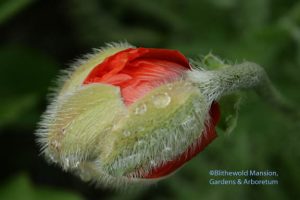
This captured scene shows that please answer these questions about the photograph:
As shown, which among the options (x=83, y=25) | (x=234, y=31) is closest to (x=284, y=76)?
(x=234, y=31)

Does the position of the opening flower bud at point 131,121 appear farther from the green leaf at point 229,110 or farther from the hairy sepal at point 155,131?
the green leaf at point 229,110

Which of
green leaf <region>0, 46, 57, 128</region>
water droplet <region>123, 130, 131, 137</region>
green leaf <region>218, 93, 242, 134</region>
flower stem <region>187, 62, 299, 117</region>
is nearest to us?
water droplet <region>123, 130, 131, 137</region>

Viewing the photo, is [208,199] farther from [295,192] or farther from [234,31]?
[234,31]

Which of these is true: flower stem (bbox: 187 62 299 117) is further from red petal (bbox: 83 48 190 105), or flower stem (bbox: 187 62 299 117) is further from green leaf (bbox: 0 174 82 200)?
green leaf (bbox: 0 174 82 200)

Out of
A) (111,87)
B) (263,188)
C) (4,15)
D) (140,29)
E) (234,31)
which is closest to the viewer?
(111,87)

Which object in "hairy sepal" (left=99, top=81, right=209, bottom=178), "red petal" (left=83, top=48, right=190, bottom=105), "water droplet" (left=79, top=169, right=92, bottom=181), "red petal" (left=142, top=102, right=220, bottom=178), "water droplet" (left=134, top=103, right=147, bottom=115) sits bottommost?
"water droplet" (left=79, top=169, right=92, bottom=181)

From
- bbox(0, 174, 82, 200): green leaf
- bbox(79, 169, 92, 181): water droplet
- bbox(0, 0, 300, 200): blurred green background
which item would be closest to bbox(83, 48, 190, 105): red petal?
bbox(79, 169, 92, 181): water droplet

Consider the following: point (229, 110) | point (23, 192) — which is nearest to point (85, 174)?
point (229, 110)
